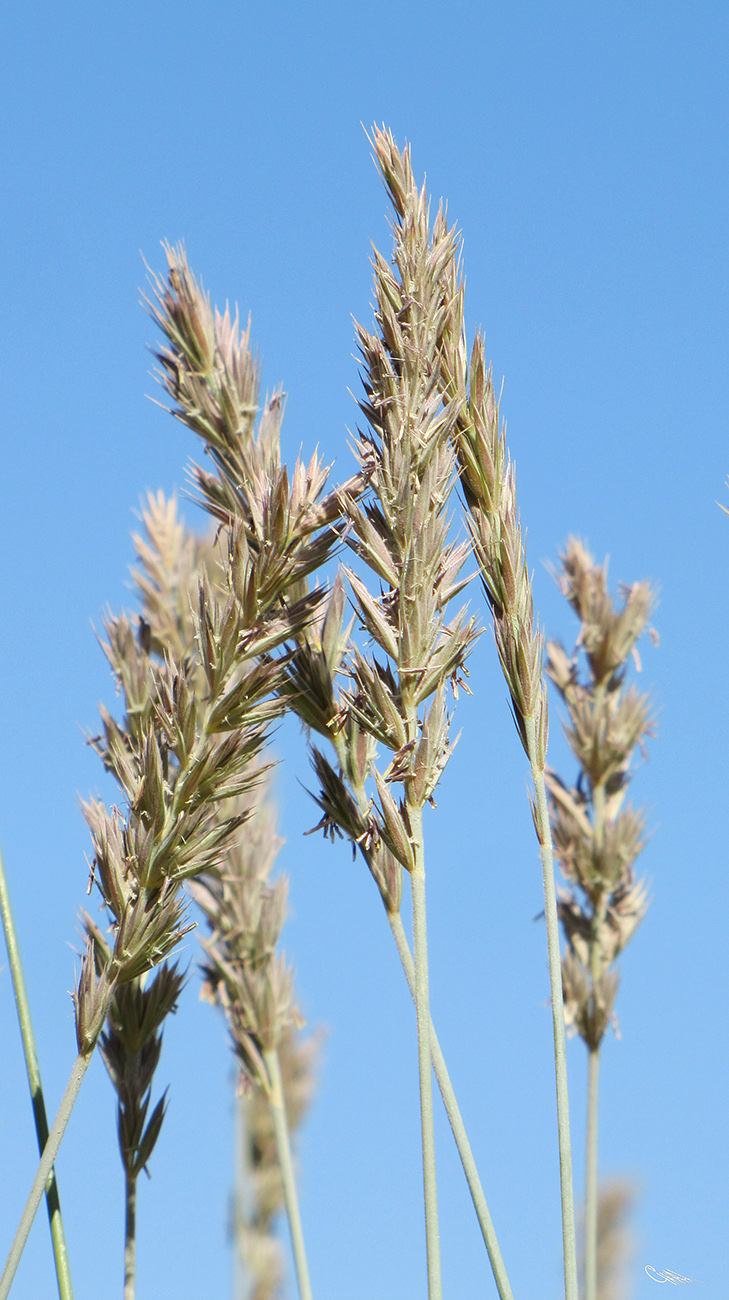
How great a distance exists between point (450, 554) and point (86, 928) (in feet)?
2.82

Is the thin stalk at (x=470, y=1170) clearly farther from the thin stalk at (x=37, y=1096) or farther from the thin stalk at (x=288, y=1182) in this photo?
the thin stalk at (x=288, y=1182)

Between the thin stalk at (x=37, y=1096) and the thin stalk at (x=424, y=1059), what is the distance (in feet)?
1.90

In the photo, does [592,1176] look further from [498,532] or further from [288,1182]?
[498,532]

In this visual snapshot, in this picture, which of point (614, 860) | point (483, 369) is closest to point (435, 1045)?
point (483, 369)

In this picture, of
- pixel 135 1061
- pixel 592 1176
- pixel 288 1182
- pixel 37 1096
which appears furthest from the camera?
pixel 592 1176

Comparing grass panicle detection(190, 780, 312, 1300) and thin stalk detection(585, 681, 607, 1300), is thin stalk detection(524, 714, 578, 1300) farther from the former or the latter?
grass panicle detection(190, 780, 312, 1300)

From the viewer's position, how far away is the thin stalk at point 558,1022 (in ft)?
5.11

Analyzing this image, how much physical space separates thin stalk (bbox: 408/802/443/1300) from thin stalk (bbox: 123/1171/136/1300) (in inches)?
35.1

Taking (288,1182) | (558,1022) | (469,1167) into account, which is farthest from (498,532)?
(288,1182)

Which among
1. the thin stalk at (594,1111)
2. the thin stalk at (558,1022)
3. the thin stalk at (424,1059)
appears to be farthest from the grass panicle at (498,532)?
the thin stalk at (594,1111)

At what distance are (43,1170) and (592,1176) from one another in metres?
1.75

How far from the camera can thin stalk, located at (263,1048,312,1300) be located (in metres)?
2.37

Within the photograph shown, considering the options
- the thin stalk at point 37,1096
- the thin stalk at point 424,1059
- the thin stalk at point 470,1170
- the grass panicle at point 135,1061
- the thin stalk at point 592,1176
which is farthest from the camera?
the thin stalk at point 592,1176

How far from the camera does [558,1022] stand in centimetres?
165
